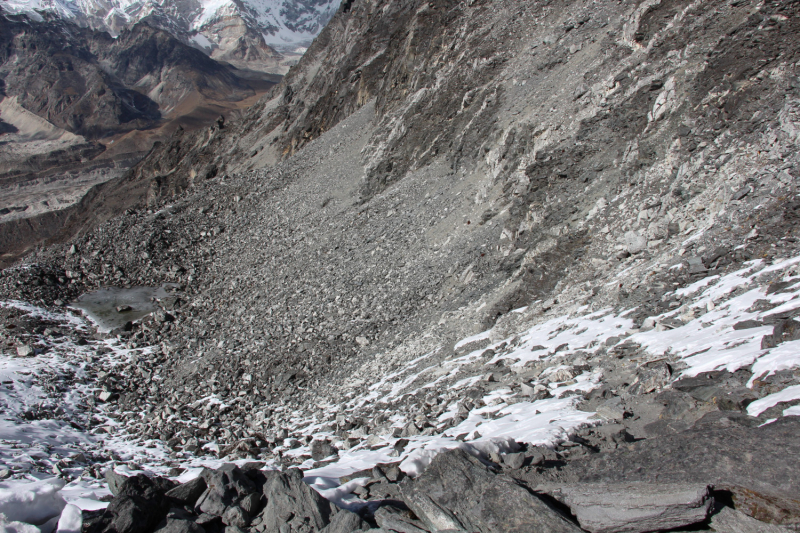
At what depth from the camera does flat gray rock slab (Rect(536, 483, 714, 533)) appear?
3549mm

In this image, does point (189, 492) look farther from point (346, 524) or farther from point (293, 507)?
point (346, 524)

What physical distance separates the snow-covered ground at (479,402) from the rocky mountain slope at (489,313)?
0.20 ft

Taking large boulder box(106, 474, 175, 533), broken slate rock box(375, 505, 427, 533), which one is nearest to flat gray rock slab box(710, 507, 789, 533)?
broken slate rock box(375, 505, 427, 533)

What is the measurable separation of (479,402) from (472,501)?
3.28m

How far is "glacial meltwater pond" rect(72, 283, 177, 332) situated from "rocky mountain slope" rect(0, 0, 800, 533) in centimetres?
33

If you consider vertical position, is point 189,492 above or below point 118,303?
below

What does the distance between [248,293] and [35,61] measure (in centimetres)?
18349

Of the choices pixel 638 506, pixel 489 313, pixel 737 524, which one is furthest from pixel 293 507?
pixel 489 313

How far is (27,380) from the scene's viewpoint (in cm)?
1266

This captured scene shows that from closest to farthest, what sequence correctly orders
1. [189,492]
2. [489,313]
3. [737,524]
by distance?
1. [737,524]
2. [189,492]
3. [489,313]

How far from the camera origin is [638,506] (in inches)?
147

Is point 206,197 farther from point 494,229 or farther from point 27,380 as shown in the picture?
point 494,229

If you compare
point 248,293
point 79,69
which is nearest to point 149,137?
point 79,69

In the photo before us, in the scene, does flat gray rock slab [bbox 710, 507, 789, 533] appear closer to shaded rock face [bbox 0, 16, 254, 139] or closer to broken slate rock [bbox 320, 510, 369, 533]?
broken slate rock [bbox 320, 510, 369, 533]
